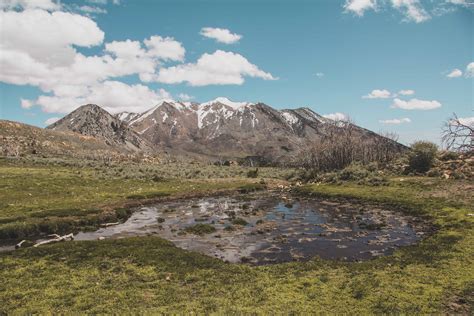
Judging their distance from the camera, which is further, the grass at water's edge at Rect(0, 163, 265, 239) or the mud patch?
the grass at water's edge at Rect(0, 163, 265, 239)

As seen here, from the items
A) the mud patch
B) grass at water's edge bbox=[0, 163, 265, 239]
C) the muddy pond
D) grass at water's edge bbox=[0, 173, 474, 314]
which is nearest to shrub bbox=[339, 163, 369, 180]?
grass at water's edge bbox=[0, 163, 265, 239]

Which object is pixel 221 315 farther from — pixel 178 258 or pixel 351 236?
pixel 351 236

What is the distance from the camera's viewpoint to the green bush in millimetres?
65750

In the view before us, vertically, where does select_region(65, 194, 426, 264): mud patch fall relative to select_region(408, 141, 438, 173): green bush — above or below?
below

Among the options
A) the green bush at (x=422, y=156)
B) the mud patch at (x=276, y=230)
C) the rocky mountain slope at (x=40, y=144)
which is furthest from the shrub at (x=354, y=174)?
the rocky mountain slope at (x=40, y=144)

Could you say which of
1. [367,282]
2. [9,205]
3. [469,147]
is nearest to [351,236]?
[367,282]

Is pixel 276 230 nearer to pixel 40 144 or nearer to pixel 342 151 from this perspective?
pixel 342 151

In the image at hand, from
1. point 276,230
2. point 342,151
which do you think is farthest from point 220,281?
point 342,151

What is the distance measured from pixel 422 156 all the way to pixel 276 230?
46767 millimetres

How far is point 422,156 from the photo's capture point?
6612 centimetres

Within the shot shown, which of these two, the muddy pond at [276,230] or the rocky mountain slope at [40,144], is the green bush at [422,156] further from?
the rocky mountain slope at [40,144]

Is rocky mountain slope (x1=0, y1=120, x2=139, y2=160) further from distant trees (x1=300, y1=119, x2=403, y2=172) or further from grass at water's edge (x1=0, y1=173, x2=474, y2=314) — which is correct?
grass at water's edge (x1=0, y1=173, x2=474, y2=314)

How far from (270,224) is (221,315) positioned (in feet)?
73.5

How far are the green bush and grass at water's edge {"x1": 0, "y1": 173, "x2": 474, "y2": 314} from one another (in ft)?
144
